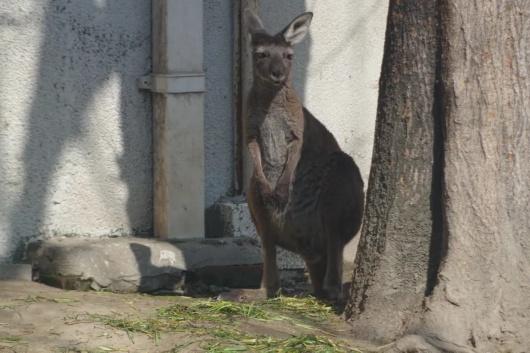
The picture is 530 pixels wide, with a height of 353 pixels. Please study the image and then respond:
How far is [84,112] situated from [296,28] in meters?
1.58

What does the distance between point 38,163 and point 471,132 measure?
3324 mm

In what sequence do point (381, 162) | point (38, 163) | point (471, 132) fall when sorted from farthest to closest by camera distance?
point (38, 163)
point (381, 162)
point (471, 132)

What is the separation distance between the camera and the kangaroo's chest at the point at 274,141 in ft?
23.8

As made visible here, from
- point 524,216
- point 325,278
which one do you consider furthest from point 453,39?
point 325,278

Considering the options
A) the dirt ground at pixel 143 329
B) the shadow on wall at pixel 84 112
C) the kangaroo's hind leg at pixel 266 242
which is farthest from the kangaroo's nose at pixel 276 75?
the dirt ground at pixel 143 329

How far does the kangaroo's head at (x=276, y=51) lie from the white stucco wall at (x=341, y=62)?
1.14 m

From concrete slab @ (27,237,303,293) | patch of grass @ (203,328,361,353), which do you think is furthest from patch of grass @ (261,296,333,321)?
Result: concrete slab @ (27,237,303,293)

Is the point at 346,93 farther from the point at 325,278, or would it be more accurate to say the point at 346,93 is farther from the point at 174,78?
the point at 325,278

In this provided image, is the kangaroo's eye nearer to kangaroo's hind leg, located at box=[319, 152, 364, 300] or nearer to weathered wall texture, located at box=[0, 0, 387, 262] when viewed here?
kangaroo's hind leg, located at box=[319, 152, 364, 300]

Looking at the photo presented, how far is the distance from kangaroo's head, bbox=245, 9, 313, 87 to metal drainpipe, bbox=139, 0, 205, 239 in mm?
615

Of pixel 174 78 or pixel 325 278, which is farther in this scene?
pixel 174 78

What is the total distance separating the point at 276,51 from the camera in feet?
23.6

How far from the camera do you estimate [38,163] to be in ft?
24.0

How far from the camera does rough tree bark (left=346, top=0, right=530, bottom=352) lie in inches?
202
